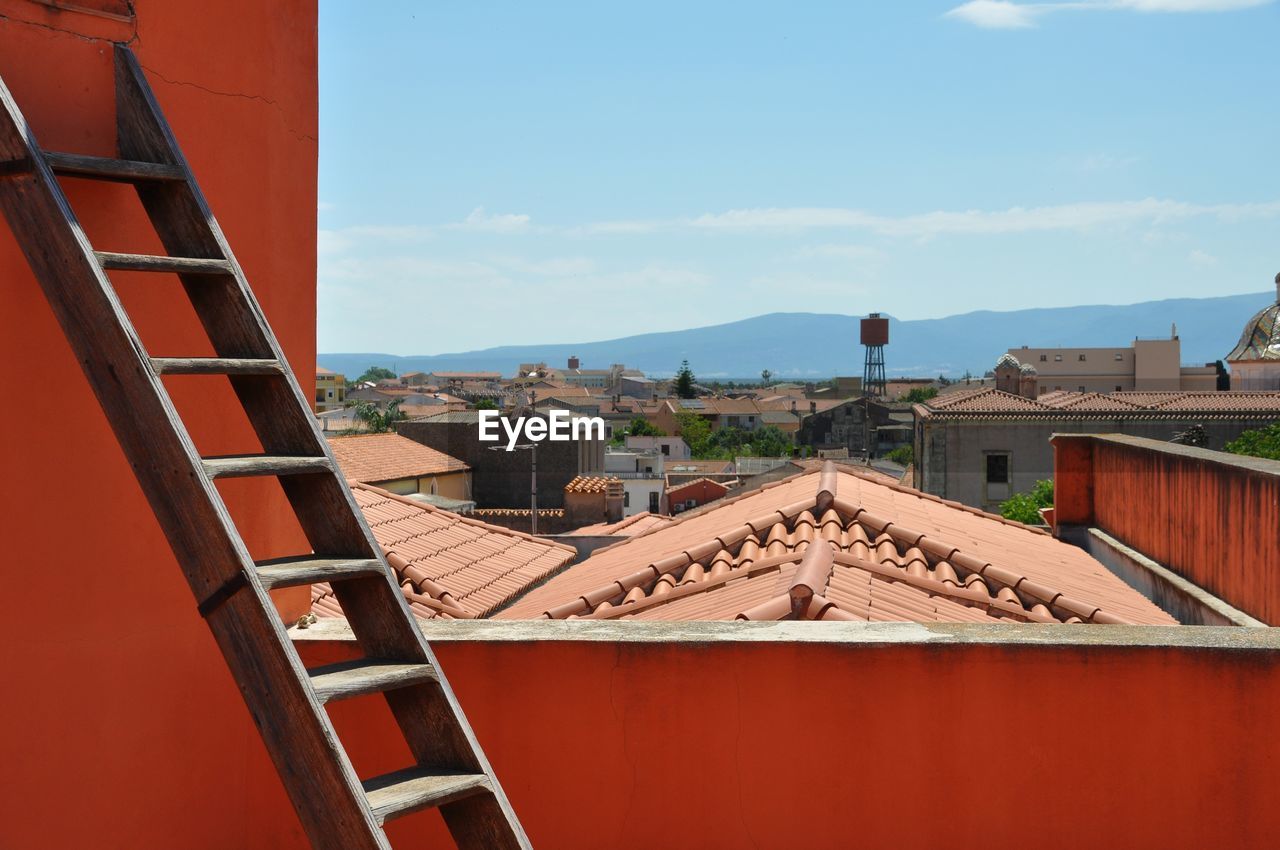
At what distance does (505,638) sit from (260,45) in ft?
6.45

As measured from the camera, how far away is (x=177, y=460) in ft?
7.86

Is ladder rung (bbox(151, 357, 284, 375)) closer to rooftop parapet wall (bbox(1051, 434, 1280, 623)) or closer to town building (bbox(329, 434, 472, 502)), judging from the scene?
rooftop parapet wall (bbox(1051, 434, 1280, 623))

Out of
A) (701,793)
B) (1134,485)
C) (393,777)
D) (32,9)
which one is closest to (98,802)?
(393,777)

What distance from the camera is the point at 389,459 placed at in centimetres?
3734

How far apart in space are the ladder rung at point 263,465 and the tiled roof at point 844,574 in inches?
102

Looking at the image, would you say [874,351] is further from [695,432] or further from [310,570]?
[310,570]

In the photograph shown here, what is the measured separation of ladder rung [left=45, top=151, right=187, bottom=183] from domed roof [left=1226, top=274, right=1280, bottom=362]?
195 ft

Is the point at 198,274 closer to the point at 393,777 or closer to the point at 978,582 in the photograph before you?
the point at 393,777

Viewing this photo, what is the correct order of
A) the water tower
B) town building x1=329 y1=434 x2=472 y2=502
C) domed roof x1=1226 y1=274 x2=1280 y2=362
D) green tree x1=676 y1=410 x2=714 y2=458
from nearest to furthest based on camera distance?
town building x1=329 y1=434 x2=472 y2=502 → domed roof x1=1226 y1=274 x2=1280 y2=362 → green tree x1=676 y1=410 x2=714 y2=458 → the water tower

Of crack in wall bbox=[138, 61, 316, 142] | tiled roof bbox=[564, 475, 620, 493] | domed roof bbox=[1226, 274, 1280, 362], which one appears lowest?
tiled roof bbox=[564, 475, 620, 493]

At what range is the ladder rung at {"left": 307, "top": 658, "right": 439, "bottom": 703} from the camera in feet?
7.94

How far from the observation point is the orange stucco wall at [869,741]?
3.30 m

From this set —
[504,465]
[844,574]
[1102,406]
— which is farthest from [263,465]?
[1102,406]

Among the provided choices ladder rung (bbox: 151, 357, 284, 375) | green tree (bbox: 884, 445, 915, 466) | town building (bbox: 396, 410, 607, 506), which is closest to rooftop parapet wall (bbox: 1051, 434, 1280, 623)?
ladder rung (bbox: 151, 357, 284, 375)
